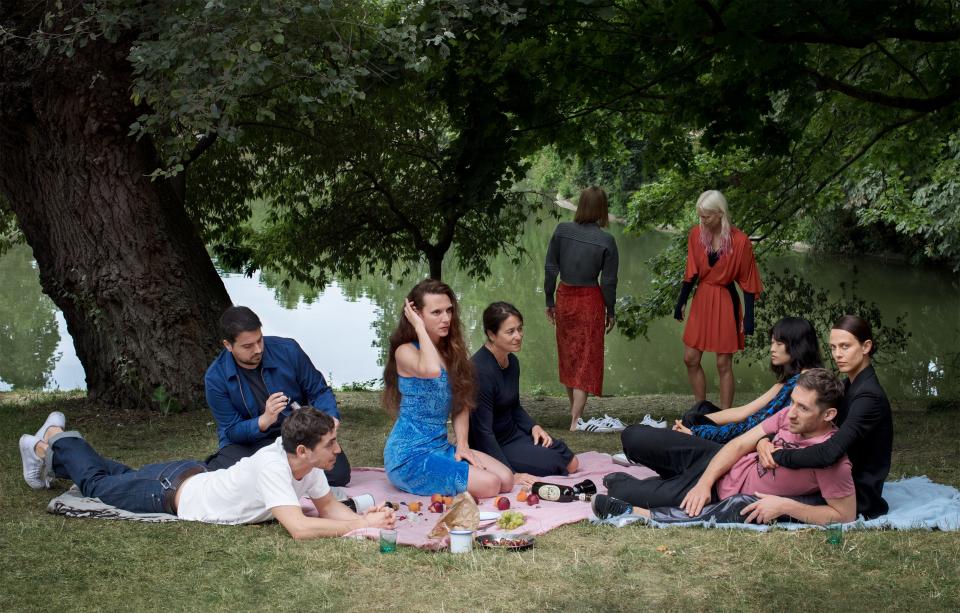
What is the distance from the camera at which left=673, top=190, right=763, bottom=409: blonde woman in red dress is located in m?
8.12

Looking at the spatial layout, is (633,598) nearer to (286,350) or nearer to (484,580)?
(484,580)

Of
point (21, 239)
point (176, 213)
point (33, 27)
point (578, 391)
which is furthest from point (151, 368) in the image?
point (21, 239)

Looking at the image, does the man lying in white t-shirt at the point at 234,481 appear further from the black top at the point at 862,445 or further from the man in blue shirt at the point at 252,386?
the black top at the point at 862,445

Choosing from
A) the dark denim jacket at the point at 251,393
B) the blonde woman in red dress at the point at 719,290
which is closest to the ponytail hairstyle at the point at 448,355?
the dark denim jacket at the point at 251,393

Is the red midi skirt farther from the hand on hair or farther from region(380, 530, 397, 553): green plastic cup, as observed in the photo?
region(380, 530, 397, 553): green plastic cup

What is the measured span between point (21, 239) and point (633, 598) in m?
12.9

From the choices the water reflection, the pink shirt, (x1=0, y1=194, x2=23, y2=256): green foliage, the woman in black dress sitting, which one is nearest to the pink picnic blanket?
the woman in black dress sitting

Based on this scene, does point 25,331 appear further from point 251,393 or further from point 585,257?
point 251,393

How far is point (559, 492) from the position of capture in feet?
19.3

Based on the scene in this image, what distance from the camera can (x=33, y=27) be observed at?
8.98 m

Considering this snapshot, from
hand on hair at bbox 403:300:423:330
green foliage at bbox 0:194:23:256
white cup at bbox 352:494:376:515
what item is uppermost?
green foliage at bbox 0:194:23:256

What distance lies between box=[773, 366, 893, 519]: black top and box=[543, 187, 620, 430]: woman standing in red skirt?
10.9 feet

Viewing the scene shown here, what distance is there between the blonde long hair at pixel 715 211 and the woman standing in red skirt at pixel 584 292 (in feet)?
2.43

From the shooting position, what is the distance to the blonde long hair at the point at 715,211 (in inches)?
314
